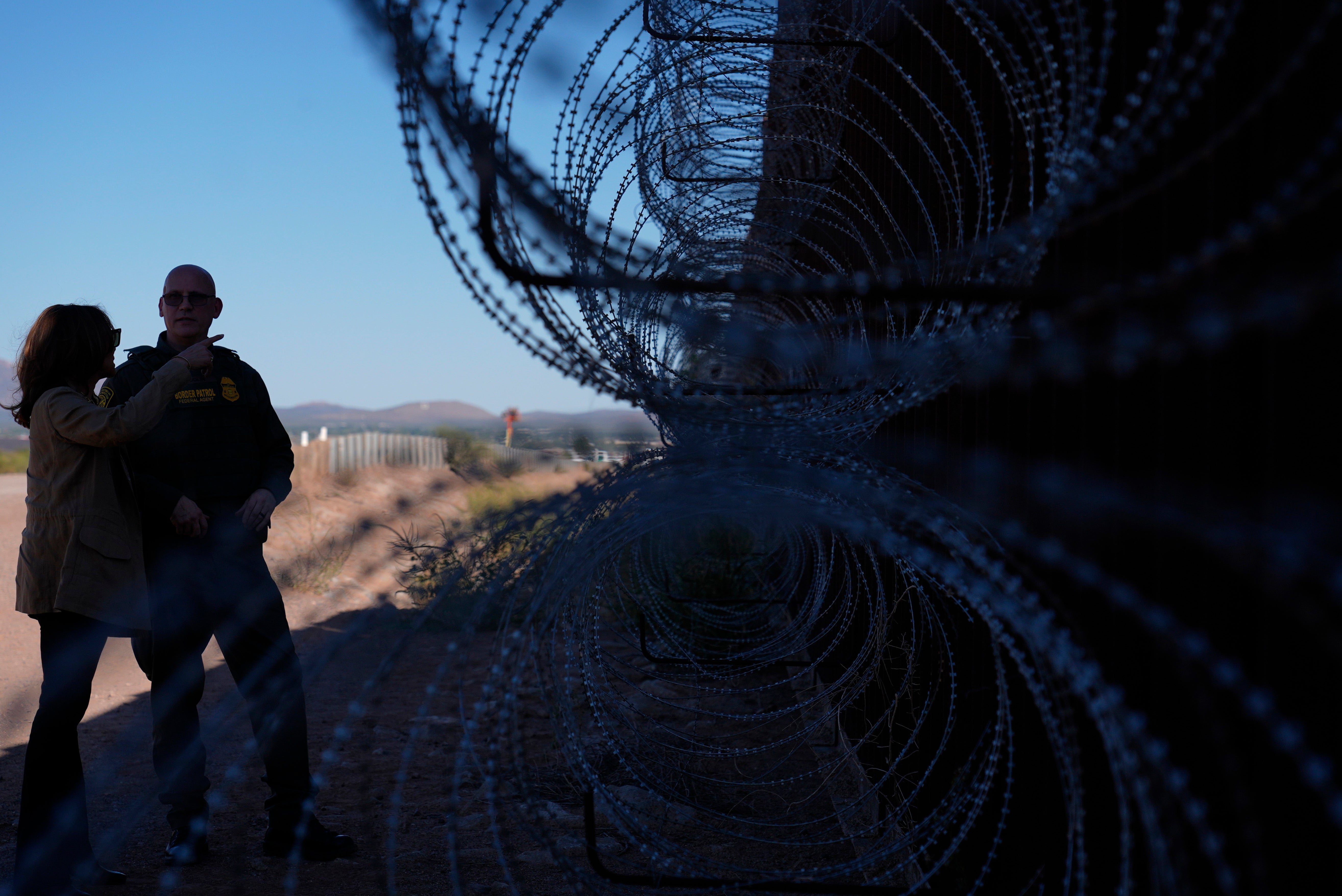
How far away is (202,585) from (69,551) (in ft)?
1.72

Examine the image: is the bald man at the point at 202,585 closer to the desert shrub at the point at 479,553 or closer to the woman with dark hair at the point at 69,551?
the woman with dark hair at the point at 69,551

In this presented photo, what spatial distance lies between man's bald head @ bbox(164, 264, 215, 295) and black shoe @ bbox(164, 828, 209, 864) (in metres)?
2.02

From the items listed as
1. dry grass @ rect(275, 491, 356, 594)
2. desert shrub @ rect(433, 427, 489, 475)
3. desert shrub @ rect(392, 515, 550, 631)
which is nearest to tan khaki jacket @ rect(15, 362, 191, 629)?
desert shrub @ rect(392, 515, 550, 631)

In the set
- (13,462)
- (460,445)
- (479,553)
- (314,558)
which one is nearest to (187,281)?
(479,553)

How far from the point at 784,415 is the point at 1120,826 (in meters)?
1.23

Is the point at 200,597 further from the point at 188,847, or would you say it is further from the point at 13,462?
the point at 13,462

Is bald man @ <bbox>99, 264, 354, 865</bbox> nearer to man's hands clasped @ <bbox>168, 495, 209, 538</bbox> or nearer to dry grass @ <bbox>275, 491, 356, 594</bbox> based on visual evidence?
man's hands clasped @ <bbox>168, 495, 209, 538</bbox>

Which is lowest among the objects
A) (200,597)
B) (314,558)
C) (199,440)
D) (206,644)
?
(314,558)

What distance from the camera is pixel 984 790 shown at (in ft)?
7.06

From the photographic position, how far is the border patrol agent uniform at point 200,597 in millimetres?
3557

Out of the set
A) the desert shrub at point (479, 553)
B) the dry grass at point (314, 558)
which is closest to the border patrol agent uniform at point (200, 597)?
the desert shrub at point (479, 553)

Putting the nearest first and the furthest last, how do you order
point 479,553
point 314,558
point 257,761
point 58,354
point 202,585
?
point 479,553, point 58,354, point 202,585, point 257,761, point 314,558

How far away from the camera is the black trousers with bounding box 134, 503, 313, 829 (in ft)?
11.7

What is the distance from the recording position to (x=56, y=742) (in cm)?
313
